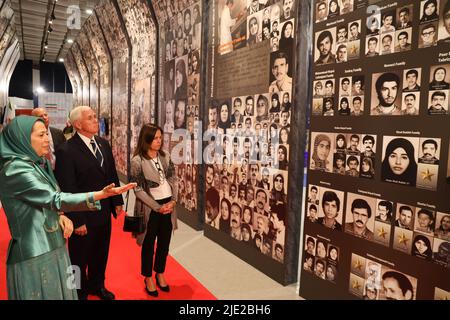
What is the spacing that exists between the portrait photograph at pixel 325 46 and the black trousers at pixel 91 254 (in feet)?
7.98

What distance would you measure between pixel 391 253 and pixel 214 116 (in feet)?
10.5

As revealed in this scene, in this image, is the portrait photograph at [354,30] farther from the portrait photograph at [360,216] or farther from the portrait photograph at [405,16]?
the portrait photograph at [360,216]

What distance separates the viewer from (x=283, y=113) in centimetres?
370

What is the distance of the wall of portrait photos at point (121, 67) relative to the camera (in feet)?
26.4

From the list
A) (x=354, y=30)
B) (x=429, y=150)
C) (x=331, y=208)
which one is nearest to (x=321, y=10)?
(x=354, y=30)

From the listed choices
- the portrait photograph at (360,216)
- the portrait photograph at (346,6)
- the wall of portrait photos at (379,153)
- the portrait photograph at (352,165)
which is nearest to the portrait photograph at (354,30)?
the wall of portrait photos at (379,153)

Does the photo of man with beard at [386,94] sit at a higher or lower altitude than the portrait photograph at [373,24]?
lower

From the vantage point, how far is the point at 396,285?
2.53 metres

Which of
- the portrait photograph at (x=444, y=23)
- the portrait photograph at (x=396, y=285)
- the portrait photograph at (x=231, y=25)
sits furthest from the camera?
the portrait photograph at (x=231, y=25)

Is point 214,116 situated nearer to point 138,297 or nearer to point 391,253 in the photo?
point 138,297

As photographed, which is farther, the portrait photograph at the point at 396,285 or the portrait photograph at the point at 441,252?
the portrait photograph at the point at 396,285

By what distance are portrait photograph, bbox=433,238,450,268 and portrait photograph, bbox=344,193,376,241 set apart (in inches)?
18.9

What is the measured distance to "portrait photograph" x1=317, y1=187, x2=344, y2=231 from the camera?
9.76 feet

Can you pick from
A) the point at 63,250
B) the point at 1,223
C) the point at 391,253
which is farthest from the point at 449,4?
the point at 1,223
